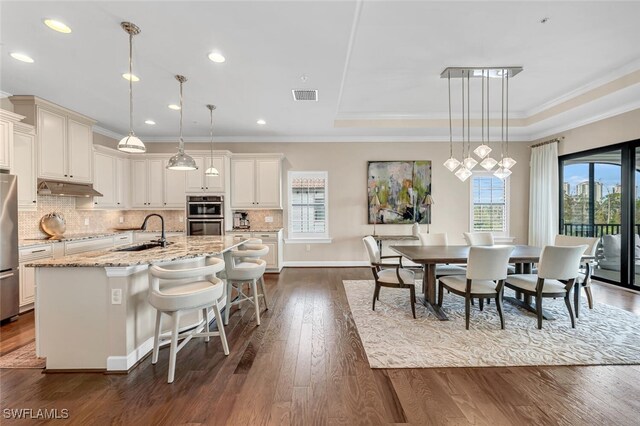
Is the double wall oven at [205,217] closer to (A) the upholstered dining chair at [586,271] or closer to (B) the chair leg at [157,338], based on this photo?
(B) the chair leg at [157,338]

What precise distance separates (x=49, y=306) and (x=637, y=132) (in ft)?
25.5

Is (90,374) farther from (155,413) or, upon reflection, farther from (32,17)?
(32,17)

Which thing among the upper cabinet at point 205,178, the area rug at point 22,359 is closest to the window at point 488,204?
the upper cabinet at point 205,178

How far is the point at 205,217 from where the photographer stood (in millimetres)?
5668

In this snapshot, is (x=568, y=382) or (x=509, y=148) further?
(x=509, y=148)

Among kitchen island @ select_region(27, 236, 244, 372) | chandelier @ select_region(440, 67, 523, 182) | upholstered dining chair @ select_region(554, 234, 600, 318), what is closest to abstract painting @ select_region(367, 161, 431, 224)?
chandelier @ select_region(440, 67, 523, 182)

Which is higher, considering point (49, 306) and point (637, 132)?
point (637, 132)

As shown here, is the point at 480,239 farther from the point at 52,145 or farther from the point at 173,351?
the point at 52,145

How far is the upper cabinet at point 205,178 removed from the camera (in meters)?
5.73

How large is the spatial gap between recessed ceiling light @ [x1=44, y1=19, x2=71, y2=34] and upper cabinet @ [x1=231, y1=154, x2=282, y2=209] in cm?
347

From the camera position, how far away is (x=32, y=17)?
2.33 m

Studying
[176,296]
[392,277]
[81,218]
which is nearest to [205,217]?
[81,218]

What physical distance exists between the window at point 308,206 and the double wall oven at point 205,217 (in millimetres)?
1532

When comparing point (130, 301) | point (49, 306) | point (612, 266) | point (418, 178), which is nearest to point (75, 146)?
point (49, 306)
